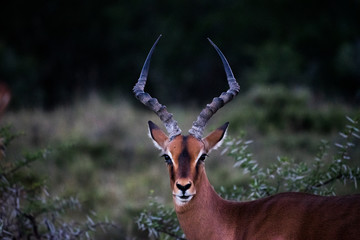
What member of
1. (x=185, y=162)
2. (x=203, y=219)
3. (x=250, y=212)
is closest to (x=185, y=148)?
(x=185, y=162)

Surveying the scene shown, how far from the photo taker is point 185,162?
570cm

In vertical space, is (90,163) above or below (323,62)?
below

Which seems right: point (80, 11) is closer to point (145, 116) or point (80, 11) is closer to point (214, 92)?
point (214, 92)

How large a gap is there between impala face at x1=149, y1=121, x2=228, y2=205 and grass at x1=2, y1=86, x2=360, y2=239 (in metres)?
5.00

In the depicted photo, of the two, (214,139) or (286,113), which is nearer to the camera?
(214,139)

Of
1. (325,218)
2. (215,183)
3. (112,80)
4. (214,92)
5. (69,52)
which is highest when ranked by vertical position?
(69,52)

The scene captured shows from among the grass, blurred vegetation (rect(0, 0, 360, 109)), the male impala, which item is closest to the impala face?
the male impala

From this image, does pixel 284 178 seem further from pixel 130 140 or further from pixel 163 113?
pixel 130 140

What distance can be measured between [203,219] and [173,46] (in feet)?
70.4

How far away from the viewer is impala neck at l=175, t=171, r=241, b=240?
5730 mm

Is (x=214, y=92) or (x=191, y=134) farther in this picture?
(x=214, y=92)

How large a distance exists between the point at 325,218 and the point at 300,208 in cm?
29

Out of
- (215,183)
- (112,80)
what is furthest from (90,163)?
(112,80)

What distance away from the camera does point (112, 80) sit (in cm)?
2767
